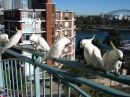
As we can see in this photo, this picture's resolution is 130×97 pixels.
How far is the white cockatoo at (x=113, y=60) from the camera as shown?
671 millimetres

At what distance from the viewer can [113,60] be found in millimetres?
689

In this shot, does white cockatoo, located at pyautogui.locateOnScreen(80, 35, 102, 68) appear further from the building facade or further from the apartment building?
the building facade

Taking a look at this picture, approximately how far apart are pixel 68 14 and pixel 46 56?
11315mm

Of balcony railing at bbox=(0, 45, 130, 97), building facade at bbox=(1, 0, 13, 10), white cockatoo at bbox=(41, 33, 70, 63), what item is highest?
building facade at bbox=(1, 0, 13, 10)

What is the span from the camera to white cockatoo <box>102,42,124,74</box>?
67 centimetres

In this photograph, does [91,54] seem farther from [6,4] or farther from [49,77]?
[6,4]

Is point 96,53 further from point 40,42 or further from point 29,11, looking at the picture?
point 29,11

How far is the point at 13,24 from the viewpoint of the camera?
10297mm

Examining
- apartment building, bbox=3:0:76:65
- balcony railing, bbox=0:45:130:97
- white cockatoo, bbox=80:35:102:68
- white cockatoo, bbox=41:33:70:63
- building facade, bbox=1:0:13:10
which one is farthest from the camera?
building facade, bbox=1:0:13:10

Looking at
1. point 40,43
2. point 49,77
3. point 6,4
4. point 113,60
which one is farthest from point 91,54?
point 6,4

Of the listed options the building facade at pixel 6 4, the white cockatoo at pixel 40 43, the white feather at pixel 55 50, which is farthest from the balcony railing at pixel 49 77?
the building facade at pixel 6 4

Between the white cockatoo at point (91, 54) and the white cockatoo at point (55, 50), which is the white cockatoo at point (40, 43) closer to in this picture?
the white cockatoo at point (55, 50)

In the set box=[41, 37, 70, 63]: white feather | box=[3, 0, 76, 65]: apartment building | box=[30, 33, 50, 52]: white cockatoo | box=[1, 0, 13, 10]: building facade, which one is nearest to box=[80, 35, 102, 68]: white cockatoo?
box=[41, 37, 70, 63]: white feather

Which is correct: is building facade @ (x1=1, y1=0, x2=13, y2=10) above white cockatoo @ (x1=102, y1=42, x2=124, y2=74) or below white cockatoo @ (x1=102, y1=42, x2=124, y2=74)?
above
